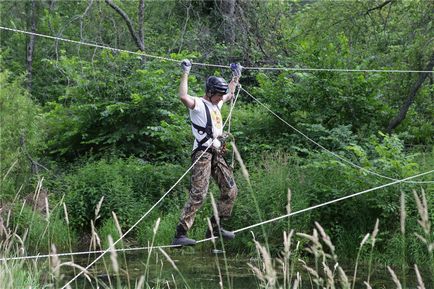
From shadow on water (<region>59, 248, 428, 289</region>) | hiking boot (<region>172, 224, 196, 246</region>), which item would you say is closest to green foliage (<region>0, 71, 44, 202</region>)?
shadow on water (<region>59, 248, 428, 289</region>)

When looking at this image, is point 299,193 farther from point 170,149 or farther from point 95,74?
point 95,74

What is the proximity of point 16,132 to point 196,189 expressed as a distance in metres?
6.51

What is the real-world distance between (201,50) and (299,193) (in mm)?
5463

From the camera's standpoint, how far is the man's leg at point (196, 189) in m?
6.58

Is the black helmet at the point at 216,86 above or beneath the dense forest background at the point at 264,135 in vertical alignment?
above

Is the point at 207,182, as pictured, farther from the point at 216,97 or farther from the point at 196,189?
the point at 216,97

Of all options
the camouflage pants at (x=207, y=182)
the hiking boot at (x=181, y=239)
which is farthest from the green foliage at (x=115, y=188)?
the camouflage pants at (x=207, y=182)

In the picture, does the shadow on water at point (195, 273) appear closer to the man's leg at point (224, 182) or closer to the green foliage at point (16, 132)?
the man's leg at point (224, 182)

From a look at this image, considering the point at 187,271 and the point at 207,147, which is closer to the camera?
the point at 207,147

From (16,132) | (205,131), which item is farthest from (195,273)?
(16,132)

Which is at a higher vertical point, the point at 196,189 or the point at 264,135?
the point at 196,189

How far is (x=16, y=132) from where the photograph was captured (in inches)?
487

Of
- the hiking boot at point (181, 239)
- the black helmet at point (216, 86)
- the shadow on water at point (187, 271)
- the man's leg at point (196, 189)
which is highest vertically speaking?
the black helmet at point (216, 86)

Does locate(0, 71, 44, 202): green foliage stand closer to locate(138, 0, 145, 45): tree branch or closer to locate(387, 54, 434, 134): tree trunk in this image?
locate(138, 0, 145, 45): tree branch
